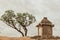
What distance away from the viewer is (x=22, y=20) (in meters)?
32.7

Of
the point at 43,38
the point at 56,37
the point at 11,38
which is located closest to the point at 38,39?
the point at 43,38

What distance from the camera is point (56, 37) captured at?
875 inches

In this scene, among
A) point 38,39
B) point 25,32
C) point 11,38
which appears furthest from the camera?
point 25,32

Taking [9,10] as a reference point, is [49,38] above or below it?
below

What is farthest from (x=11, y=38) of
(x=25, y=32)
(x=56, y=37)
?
(x=25, y=32)

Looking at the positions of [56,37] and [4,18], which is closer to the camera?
[56,37]

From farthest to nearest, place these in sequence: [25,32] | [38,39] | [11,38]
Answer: [25,32] < [11,38] < [38,39]

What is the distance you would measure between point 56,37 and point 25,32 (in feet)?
34.9

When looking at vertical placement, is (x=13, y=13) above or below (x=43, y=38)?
above

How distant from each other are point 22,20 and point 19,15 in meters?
1.05

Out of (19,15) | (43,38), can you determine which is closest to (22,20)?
(19,15)

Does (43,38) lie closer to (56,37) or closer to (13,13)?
(56,37)

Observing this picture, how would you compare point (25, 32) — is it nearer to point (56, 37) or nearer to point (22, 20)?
point (22, 20)

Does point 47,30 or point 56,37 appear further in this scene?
point 47,30
